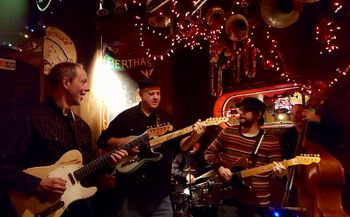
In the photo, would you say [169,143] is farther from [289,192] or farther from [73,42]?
[73,42]

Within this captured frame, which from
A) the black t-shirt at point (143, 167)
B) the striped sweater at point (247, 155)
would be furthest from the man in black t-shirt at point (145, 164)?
the striped sweater at point (247, 155)

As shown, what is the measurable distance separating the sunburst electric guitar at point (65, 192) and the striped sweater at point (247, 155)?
5.09 feet

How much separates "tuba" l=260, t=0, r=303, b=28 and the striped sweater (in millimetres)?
1749

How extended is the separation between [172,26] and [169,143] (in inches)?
145

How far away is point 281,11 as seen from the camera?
5496 mm

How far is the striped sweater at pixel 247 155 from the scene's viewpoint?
4.40 meters

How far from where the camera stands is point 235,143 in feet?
15.2

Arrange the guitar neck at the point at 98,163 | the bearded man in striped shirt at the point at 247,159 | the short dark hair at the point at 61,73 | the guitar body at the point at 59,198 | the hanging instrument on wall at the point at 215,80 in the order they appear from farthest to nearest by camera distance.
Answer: the hanging instrument on wall at the point at 215,80 < the bearded man in striped shirt at the point at 247,159 < the short dark hair at the point at 61,73 < the guitar neck at the point at 98,163 < the guitar body at the point at 59,198

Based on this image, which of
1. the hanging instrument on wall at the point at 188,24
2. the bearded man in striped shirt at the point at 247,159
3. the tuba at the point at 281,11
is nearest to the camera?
the bearded man in striped shirt at the point at 247,159

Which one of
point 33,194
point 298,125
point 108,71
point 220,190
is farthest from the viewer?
point 108,71

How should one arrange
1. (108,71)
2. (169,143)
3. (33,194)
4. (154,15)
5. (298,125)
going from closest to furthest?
1. (33,194)
2. (169,143)
3. (298,125)
4. (154,15)
5. (108,71)

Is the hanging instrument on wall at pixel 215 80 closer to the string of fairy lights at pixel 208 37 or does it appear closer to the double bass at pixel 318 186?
the string of fairy lights at pixel 208 37

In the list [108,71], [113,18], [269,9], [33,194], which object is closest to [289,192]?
[269,9]

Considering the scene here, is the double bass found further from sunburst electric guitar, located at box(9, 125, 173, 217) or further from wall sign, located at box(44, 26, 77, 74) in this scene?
wall sign, located at box(44, 26, 77, 74)
